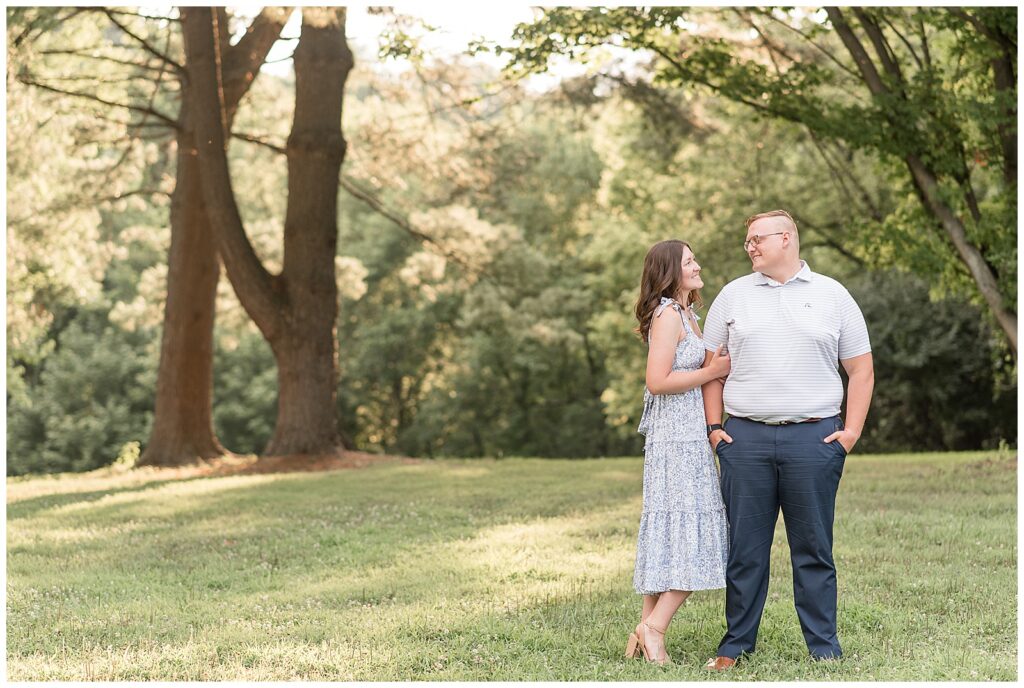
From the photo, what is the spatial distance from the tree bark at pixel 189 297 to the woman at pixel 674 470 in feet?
45.3

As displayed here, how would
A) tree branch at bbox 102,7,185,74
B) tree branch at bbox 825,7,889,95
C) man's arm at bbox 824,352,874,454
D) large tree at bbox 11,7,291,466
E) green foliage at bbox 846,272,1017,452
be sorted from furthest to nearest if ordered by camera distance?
green foliage at bbox 846,272,1017,452, large tree at bbox 11,7,291,466, tree branch at bbox 102,7,185,74, tree branch at bbox 825,7,889,95, man's arm at bbox 824,352,874,454

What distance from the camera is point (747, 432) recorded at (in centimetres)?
534

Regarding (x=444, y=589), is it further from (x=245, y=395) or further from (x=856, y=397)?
(x=245, y=395)

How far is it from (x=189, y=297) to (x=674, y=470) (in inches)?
562

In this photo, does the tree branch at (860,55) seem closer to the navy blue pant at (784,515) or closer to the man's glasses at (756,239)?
the man's glasses at (756,239)

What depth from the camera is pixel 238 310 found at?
23078mm

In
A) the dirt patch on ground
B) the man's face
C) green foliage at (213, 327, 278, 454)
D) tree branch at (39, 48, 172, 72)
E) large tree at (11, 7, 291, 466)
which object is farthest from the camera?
green foliage at (213, 327, 278, 454)

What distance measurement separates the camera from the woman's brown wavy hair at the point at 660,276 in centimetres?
550

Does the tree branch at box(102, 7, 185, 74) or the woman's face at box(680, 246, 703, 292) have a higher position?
the tree branch at box(102, 7, 185, 74)

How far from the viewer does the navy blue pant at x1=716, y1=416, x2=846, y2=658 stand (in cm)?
526

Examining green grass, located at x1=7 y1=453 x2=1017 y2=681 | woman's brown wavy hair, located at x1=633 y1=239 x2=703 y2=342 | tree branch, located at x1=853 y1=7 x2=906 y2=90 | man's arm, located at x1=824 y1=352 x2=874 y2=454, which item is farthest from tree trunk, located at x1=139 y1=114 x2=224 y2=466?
man's arm, located at x1=824 y1=352 x2=874 y2=454

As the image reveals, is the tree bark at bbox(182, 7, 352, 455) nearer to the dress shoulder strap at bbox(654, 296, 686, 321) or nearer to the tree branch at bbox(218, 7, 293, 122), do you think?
the tree branch at bbox(218, 7, 293, 122)

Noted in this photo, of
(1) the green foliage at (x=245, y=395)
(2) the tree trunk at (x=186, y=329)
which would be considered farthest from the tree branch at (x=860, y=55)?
(1) the green foliage at (x=245, y=395)

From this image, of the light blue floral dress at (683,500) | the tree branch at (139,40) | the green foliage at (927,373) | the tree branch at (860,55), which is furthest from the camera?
the green foliage at (927,373)
